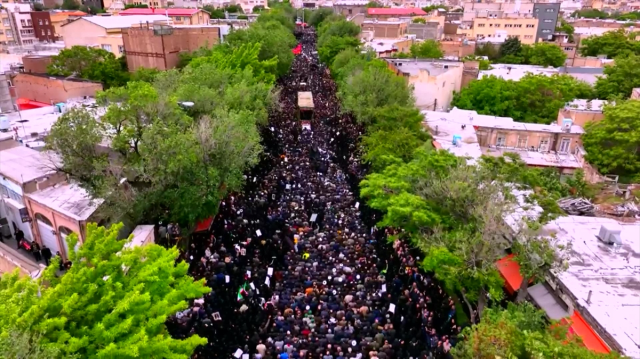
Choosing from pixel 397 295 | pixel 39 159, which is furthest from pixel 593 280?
pixel 39 159

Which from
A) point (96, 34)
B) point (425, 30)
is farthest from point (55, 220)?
point (425, 30)

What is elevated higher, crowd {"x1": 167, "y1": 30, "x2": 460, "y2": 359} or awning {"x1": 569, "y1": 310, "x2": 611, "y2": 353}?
awning {"x1": 569, "y1": 310, "x2": 611, "y2": 353}

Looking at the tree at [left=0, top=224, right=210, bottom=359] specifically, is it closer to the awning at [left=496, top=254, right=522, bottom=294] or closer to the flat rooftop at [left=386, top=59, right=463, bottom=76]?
the awning at [left=496, top=254, right=522, bottom=294]

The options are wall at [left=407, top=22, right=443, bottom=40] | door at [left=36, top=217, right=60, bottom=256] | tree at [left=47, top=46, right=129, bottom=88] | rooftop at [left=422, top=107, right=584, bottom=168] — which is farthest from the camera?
wall at [left=407, top=22, right=443, bottom=40]

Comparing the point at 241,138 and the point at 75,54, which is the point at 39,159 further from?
the point at 75,54

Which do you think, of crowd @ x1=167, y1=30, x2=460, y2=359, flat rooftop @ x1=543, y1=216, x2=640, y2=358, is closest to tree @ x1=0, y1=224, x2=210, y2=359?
crowd @ x1=167, y1=30, x2=460, y2=359

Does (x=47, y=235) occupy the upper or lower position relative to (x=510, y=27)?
lower

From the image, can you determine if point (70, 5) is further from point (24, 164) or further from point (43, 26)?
point (24, 164)
